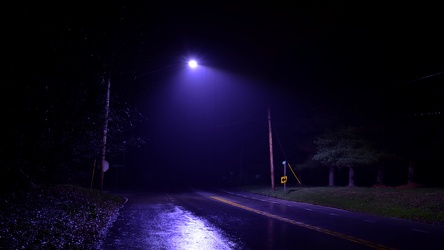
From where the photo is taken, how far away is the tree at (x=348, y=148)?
28.9 meters

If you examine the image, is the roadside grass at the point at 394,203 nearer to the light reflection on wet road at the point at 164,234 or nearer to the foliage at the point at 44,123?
the light reflection on wet road at the point at 164,234

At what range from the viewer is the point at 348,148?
98.4ft

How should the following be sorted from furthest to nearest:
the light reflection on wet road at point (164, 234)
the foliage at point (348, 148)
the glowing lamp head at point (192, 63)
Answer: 1. the foliage at point (348, 148)
2. the glowing lamp head at point (192, 63)
3. the light reflection on wet road at point (164, 234)

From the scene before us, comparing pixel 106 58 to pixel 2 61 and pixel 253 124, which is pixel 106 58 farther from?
pixel 253 124

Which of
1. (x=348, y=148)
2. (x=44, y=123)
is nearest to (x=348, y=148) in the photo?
(x=348, y=148)

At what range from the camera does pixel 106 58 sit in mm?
13680

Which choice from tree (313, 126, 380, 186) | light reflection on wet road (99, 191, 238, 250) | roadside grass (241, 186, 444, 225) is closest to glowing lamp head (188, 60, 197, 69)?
light reflection on wet road (99, 191, 238, 250)

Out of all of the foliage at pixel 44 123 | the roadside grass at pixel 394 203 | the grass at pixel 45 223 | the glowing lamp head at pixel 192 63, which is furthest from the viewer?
the glowing lamp head at pixel 192 63

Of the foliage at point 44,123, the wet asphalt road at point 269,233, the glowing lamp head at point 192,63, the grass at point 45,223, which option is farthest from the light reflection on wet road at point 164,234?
the glowing lamp head at point 192,63

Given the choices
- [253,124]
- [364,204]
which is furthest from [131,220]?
[253,124]

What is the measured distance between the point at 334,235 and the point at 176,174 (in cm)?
9502

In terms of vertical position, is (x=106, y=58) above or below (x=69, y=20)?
below

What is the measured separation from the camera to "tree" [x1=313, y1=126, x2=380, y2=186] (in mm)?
28938

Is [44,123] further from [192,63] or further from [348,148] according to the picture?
[348,148]
